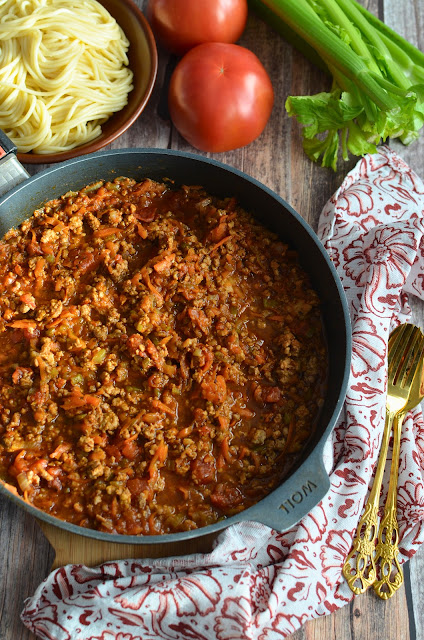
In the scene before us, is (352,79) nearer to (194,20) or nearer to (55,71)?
(194,20)

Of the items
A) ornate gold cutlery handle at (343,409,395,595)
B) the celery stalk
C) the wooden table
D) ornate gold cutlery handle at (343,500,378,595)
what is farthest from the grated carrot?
ornate gold cutlery handle at (343,500,378,595)

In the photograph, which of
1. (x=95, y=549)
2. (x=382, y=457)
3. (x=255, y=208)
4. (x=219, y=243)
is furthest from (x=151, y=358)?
(x=382, y=457)

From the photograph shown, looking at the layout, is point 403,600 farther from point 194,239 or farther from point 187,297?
point 194,239

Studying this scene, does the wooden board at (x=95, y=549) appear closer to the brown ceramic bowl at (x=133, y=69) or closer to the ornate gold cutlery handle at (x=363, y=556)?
the ornate gold cutlery handle at (x=363, y=556)

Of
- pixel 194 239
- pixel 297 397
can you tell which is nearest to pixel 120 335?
pixel 194 239

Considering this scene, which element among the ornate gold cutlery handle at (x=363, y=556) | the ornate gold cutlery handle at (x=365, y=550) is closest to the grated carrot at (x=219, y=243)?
the ornate gold cutlery handle at (x=365, y=550)
